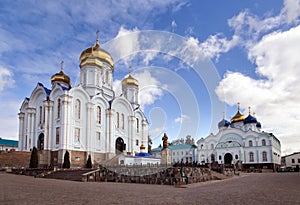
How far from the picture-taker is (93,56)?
120ft

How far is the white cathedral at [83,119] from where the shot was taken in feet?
98.6

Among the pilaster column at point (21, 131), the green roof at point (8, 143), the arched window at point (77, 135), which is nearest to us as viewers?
the arched window at point (77, 135)

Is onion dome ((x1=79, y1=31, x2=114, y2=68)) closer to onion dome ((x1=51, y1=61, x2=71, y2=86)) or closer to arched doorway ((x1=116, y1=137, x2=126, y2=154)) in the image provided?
onion dome ((x1=51, y1=61, x2=71, y2=86))

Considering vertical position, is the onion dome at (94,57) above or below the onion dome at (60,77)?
above

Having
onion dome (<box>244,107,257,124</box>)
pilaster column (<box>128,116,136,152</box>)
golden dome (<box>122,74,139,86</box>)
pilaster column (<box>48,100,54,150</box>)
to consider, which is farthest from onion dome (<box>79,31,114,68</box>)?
onion dome (<box>244,107,257,124</box>)

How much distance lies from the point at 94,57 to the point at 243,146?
110 ft

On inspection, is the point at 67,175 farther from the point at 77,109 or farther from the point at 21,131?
the point at 21,131

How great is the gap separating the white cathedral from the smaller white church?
19577 mm

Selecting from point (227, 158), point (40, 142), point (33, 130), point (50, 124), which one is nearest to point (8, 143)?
point (33, 130)

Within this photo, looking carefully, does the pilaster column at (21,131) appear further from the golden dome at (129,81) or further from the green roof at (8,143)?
the green roof at (8,143)

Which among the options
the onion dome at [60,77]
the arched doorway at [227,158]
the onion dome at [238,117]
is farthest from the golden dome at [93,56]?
the onion dome at [238,117]

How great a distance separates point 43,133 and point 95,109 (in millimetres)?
6961

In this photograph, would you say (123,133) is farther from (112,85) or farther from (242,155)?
(242,155)

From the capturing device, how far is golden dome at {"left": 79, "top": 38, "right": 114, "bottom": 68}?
36469 mm
